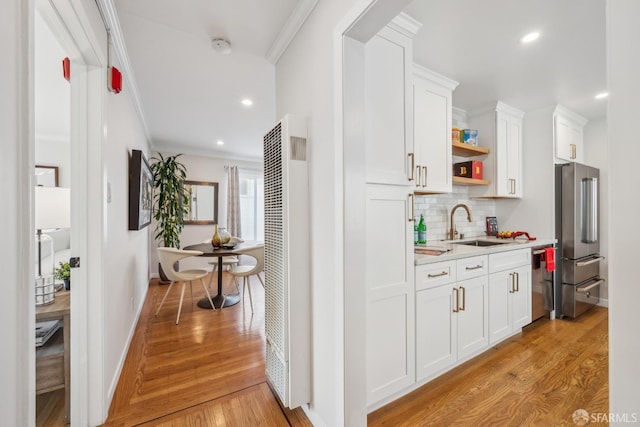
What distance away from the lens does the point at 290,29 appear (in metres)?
1.70

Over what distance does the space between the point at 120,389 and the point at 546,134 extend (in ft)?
15.6

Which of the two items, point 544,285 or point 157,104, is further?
point 157,104

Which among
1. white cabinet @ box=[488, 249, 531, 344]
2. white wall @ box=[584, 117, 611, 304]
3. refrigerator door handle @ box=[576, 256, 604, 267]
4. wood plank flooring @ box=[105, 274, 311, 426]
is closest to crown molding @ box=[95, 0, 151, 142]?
wood plank flooring @ box=[105, 274, 311, 426]

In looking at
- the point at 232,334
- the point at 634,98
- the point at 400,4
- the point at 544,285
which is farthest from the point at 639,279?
the point at 544,285

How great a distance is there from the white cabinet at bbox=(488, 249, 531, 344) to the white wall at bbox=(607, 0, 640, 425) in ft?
6.21

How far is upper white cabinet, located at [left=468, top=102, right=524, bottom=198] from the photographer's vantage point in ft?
9.78

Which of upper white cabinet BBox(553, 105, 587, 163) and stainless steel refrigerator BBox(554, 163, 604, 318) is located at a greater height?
upper white cabinet BBox(553, 105, 587, 163)

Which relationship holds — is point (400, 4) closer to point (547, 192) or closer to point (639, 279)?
point (639, 279)

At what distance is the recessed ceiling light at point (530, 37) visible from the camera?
1837mm

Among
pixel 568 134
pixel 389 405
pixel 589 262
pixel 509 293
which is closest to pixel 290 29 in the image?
pixel 389 405

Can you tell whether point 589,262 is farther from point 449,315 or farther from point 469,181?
point 449,315

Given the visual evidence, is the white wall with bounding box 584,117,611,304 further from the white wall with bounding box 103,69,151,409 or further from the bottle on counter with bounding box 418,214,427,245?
the white wall with bounding box 103,69,151,409

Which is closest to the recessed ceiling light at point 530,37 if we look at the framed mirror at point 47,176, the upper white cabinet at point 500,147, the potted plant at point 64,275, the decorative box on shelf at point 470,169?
the upper white cabinet at point 500,147

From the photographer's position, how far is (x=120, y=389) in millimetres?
1750
